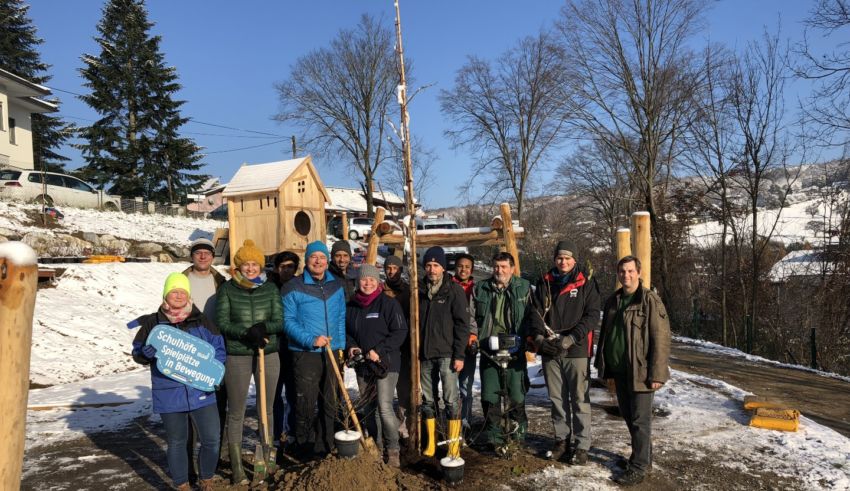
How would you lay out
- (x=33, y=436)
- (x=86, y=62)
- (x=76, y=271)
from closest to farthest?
(x=33, y=436) → (x=76, y=271) → (x=86, y=62)

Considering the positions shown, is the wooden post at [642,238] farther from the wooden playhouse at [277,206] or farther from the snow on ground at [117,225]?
the snow on ground at [117,225]

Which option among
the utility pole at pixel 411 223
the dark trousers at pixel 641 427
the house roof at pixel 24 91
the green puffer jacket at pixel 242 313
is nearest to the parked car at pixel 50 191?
the house roof at pixel 24 91

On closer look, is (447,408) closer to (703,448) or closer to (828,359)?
(703,448)

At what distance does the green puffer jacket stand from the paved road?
20.1 ft

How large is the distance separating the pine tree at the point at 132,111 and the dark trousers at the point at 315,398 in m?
28.0

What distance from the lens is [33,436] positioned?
559cm

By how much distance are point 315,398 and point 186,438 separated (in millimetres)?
1026

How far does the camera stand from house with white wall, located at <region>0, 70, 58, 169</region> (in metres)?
22.9

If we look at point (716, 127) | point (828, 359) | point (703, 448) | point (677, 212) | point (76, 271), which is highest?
point (716, 127)

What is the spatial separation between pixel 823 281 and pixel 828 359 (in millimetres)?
2197

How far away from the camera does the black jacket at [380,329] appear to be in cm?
448

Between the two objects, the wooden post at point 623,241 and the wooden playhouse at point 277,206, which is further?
the wooden playhouse at point 277,206

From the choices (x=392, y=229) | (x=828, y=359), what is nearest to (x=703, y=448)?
(x=392, y=229)

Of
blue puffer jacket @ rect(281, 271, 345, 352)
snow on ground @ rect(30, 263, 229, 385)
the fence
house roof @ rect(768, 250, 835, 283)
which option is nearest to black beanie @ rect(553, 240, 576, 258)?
blue puffer jacket @ rect(281, 271, 345, 352)
